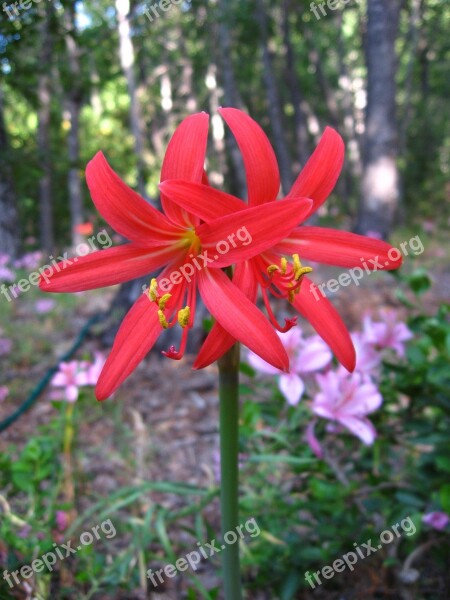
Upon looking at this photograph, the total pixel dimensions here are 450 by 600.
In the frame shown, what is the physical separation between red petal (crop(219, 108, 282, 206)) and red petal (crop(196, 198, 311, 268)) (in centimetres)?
7

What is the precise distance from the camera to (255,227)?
674 mm

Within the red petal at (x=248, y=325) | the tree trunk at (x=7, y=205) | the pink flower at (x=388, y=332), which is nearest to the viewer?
the red petal at (x=248, y=325)

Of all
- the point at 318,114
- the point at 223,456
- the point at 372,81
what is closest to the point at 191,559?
the point at 223,456

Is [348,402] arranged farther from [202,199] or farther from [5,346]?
[5,346]

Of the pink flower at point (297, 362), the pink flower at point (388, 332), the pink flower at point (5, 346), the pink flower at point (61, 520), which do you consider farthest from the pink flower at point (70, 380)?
the pink flower at point (5, 346)

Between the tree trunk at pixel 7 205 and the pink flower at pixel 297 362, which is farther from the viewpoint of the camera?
the tree trunk at pixel 7 205

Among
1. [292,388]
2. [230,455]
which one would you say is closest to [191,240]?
[230,455]

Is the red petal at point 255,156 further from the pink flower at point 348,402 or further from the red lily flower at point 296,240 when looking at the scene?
the pink flower at point 348,402

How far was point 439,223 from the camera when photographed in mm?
15766

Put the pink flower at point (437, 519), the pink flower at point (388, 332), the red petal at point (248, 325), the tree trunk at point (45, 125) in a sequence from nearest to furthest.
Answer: the red petal at point (248, 325), the pink flower at point (437, 519), the pink flower at point (388, 332), the tree trunk at point (45, 125)

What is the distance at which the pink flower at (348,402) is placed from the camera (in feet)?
4.16

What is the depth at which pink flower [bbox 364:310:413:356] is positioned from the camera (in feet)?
4.99

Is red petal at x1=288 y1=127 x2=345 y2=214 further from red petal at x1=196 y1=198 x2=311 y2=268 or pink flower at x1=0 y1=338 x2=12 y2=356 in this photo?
pink flower at x1=0 y1=338 x2=12 y2=356

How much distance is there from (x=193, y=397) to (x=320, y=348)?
187cm
